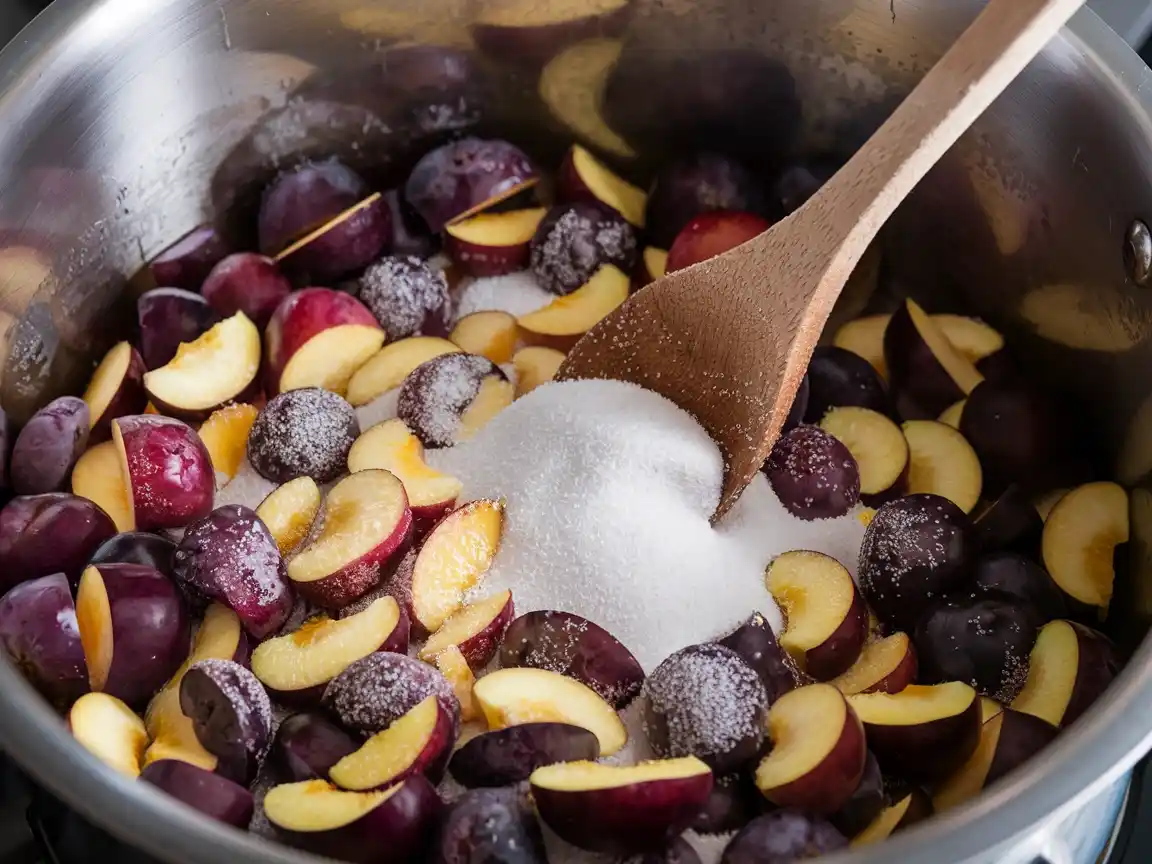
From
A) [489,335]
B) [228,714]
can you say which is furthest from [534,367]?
[228,714]

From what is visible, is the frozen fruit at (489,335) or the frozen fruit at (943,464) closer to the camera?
the frozen fruit at (943,464)

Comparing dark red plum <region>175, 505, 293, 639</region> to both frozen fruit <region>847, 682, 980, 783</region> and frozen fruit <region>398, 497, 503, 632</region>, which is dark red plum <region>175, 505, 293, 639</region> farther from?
frozen fruit <region>847, 682, 980, 783</region>

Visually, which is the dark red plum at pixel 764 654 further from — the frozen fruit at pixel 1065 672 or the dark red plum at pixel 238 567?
the dark red plum at pixel 238 567

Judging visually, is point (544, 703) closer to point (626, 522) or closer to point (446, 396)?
point (626, 522)

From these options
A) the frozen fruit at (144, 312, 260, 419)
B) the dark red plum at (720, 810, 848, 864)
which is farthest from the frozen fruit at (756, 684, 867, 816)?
the frozen fruit at (144, 312, 260, 419)

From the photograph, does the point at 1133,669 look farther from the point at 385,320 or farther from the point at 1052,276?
the point at 385,320

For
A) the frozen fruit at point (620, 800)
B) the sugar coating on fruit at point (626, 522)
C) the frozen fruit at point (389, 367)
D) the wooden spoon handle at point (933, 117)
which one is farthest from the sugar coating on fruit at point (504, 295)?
the frozen fruit at point (620, 800)

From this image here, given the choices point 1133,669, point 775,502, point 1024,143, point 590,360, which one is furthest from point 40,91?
point 1133,669
